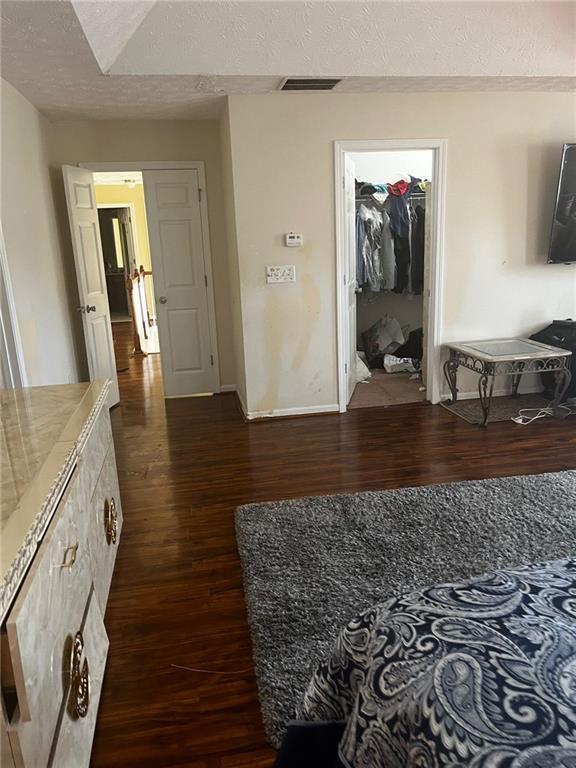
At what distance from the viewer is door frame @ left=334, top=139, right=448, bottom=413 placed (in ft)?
14.0

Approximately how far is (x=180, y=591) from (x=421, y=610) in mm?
1535

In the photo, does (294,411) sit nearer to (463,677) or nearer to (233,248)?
(233,248)

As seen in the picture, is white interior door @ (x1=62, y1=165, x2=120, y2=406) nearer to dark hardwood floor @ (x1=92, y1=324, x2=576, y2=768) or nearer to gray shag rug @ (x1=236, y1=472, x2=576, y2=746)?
dark hardwood floor @ (x1=92, y1=324, x2=576, y2=768)

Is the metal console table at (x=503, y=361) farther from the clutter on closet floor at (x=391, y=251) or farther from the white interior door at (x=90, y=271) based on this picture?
the white interior door at (x=90, y=271)

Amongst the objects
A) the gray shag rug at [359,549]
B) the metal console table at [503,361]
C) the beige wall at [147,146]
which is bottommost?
the gray shag rug at [359,549]

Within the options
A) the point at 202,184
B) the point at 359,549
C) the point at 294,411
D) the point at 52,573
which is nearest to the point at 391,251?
the point at 202,184

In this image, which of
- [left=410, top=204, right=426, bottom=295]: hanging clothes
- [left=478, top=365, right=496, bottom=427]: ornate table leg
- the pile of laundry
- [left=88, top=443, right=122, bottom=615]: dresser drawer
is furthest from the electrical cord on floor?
[left=88, top=443, right=122, bottom=615]: dresser drawer

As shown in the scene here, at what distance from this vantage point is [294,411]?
184 inches

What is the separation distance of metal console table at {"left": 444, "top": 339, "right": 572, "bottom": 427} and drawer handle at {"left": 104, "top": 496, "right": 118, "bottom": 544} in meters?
2.84

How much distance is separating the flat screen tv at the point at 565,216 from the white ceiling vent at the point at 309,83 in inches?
76.1

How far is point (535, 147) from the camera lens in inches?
177

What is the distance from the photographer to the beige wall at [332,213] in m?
4.17

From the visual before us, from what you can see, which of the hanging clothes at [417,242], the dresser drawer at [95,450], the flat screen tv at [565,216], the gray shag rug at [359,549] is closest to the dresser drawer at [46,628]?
the dresser drawer at [95,450]

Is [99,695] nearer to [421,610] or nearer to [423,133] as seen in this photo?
[421,610]
